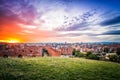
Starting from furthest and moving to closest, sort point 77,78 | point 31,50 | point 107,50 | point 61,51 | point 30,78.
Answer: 1. point 107,50
2. point 61,51
3. point 31,50
4. point 77,78
5. point 30,78

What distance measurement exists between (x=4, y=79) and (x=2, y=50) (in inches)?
688

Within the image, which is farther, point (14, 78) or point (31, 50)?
point (31, 50)

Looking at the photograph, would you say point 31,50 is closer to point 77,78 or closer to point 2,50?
point 2,50

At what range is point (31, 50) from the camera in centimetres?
2736

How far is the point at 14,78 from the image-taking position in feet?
26.9

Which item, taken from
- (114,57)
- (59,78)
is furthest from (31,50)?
(59,78)

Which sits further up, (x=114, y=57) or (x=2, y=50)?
(x=2, y=50)

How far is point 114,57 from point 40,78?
18.2m

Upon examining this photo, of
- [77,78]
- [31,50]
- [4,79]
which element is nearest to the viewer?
[4,79]

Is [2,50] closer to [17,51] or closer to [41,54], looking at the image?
[17,51]

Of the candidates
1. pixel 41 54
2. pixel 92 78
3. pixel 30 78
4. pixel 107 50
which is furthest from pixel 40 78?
pixel 107 50

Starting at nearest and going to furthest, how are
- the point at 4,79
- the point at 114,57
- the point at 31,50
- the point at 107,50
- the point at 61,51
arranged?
the point at 4,79 < the point at 114,57 < the point at 31,50 < the point at 61,51 < the point at 107,50

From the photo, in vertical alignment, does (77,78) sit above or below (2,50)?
below

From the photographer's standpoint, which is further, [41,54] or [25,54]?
[41,54]
